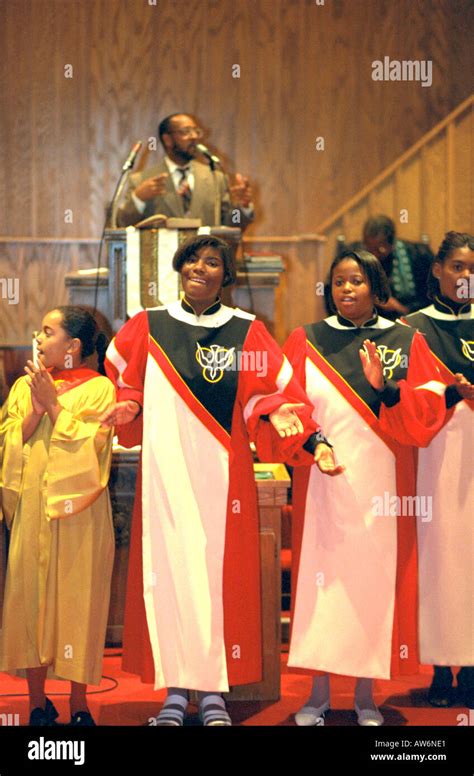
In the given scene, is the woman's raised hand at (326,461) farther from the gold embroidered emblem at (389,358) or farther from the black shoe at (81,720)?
the black shoe at (81,720)

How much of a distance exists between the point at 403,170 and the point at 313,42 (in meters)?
1.04

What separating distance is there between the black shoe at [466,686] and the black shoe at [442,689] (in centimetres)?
3

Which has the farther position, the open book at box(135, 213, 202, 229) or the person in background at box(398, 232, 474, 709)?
the open book at box(135, 213, 202, 229)

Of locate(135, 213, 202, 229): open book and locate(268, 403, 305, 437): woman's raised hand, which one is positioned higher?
locate(135, 213, 202, 229): open book

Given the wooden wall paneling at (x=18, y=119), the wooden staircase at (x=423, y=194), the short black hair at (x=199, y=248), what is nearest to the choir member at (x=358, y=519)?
the short black hair at (x=199, y=248)

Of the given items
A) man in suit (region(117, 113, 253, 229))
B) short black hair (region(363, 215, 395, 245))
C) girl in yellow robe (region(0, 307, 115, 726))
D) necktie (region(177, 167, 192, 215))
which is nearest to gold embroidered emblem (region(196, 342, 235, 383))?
girl in yellow robe (region(0, 307, 115, 726))

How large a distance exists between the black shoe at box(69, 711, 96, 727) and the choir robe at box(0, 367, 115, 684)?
0.14 meters

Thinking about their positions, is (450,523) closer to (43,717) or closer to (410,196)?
(43,717)

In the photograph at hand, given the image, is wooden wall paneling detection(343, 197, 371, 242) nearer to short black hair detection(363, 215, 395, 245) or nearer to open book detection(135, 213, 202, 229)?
short black hair detection(363, 215, 395, 245)

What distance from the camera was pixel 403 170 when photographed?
7.70 metres

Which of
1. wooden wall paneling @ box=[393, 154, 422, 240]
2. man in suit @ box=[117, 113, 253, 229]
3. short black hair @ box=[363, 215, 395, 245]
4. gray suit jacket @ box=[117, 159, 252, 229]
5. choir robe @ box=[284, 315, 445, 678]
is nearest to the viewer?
choir robe @ box=[284, 315, 445, 678]

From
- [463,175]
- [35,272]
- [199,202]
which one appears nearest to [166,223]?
[199,202]

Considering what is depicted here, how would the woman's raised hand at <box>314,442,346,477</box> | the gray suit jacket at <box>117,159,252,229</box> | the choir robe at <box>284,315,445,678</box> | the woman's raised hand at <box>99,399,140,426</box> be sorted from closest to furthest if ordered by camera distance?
1. the woman's raised hand at <box>314,442,346,477</box>
2. the woman's raised hand at <box>99,399,140,426</box>
3. the choir robe at <box>284,315,445,678</box>
4. the gray suit jacket at <box>117,159,252,229</box>

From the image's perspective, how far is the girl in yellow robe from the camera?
12.9ft
